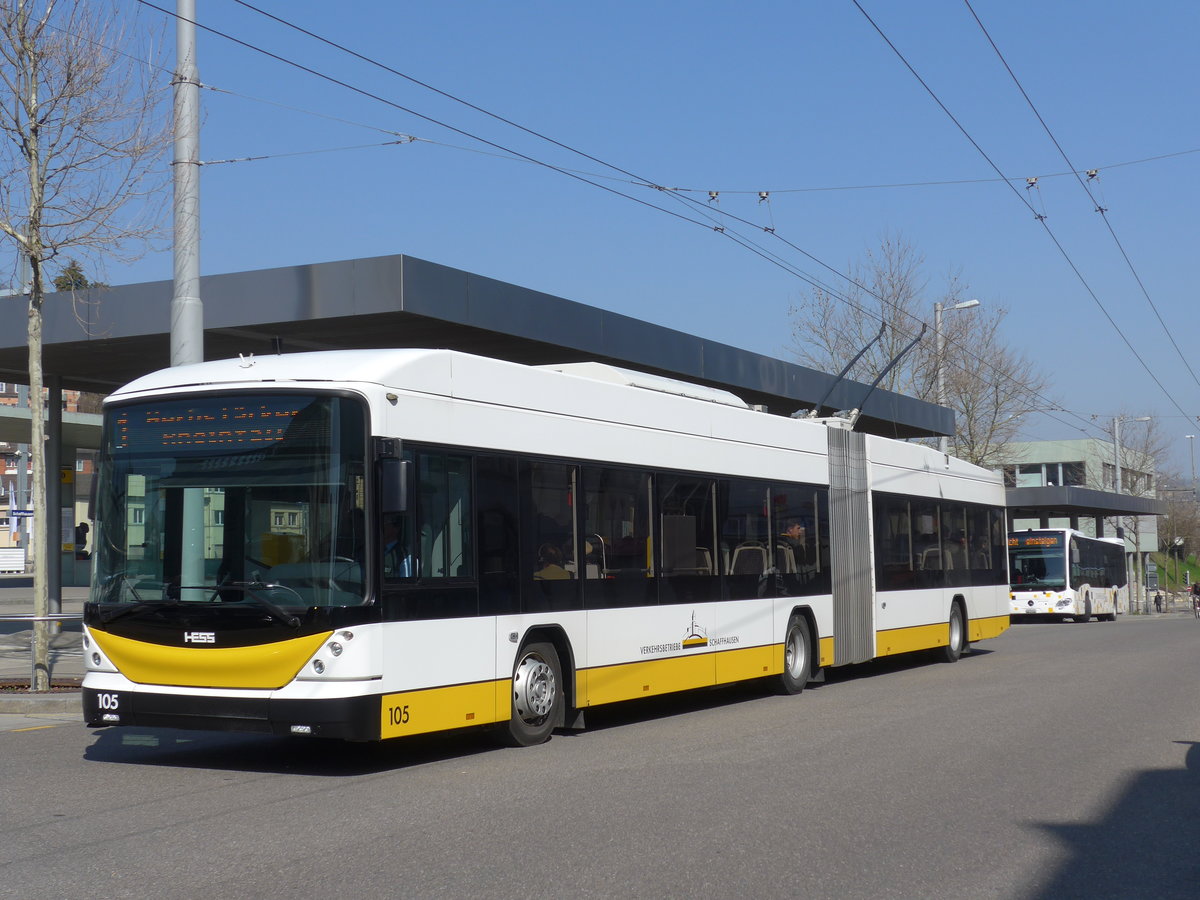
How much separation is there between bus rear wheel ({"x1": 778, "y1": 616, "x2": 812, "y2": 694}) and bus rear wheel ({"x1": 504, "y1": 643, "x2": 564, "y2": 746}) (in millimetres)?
4856

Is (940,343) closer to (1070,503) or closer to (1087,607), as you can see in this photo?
(1070,503)

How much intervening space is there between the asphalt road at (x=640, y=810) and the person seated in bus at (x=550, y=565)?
52.4 inches

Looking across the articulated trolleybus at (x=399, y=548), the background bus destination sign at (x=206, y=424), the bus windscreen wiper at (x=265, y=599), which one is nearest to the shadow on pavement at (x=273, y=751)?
the articulated trolleybus at (x=399, y=548)

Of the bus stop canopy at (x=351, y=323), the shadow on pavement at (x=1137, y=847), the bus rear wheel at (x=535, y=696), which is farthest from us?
the bus stop canopy at (x=351, y=323)

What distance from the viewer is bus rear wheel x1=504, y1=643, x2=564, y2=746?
10938 millimetres

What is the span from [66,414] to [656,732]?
24279mm

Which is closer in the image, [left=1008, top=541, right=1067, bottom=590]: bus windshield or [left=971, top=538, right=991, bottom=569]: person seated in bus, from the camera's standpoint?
[left=971, top=538, right=991, bottom=569]: person seated in bus

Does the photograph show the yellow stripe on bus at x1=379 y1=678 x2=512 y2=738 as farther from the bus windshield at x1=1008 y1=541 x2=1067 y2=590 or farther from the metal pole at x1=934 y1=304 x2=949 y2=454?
the bus windshield at x1=1008 y1=541 x2=1067 y2=590

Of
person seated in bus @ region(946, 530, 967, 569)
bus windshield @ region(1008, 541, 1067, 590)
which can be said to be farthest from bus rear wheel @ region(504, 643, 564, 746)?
bus windshield @ region(1008, 541, 1067, 590)

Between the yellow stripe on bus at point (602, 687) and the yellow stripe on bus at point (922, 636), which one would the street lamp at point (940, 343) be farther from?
the yellow stripe on bus at point (602, 687)

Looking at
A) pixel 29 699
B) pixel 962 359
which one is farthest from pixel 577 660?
pixel 962 359

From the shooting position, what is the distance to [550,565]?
1142 cm

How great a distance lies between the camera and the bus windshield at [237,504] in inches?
366

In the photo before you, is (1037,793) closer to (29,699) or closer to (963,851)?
(963,851)
